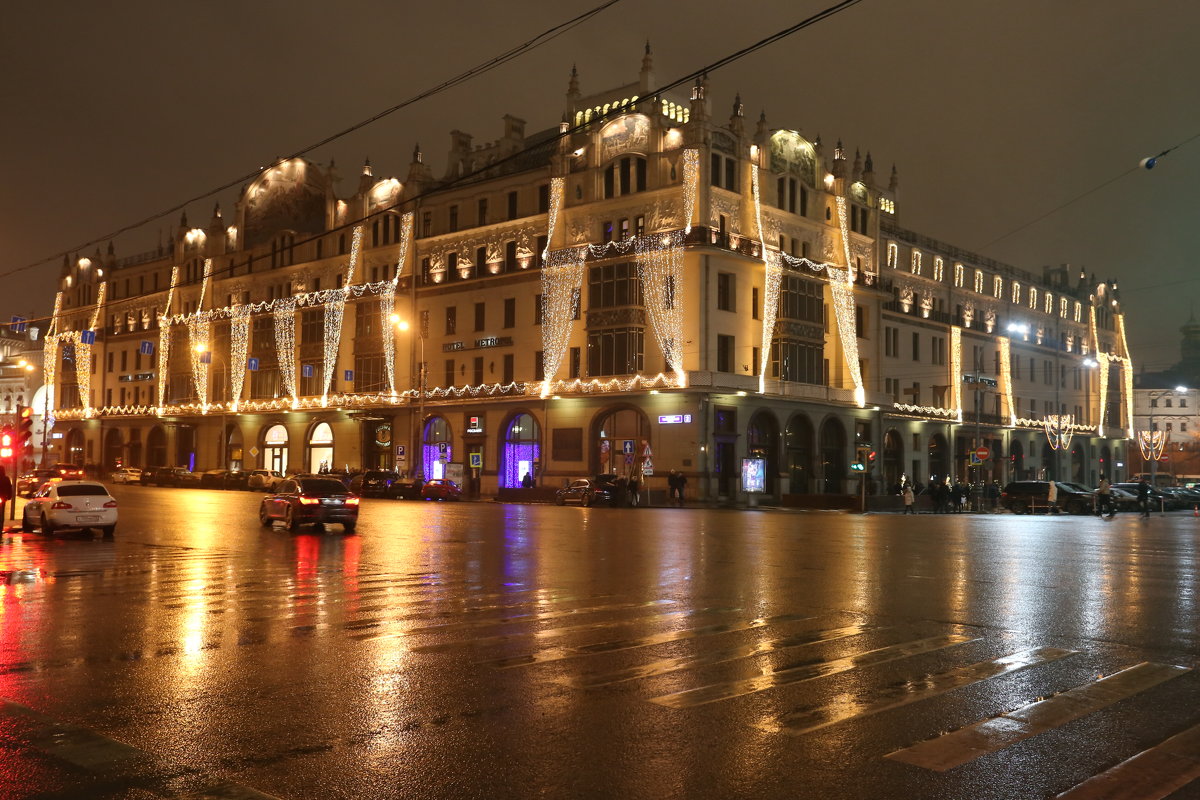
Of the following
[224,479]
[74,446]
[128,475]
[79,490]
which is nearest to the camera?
[79,490]

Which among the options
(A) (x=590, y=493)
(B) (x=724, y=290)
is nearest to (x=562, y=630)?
(A) (x=590, y=493)

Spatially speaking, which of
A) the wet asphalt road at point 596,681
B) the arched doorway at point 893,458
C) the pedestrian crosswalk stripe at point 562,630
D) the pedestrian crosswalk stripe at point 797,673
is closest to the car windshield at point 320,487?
the wet asphalt road at point 596,681

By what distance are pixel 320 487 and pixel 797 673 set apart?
22.5m

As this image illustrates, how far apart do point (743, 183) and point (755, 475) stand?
1591 cm

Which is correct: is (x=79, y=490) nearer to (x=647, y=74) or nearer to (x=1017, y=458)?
(x=647, y=74)

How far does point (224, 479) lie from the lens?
68188 millimetres

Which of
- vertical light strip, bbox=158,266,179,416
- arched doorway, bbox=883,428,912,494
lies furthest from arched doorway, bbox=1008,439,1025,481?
vertical light strip, bbox=158,266,179,416

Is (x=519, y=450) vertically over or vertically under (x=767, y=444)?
under

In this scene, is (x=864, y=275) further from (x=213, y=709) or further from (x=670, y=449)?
(x=213, y=709)

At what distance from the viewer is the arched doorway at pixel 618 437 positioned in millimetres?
55156

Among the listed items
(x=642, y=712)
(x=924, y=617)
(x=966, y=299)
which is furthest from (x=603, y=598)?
(x=966, y=299)

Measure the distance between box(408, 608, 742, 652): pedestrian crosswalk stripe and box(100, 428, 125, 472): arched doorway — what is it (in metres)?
88.7

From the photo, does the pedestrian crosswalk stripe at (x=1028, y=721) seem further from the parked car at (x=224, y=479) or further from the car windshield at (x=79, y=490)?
the parked car at (x=224, y=479)

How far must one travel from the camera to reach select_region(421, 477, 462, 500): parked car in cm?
5472
